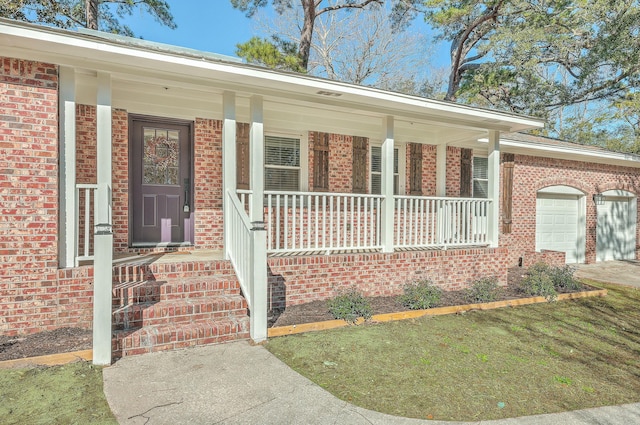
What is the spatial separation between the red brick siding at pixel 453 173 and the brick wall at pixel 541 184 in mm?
1889

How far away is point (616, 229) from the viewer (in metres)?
12.0

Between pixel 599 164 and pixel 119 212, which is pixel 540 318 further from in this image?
pixel 599 164

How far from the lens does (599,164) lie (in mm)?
11344

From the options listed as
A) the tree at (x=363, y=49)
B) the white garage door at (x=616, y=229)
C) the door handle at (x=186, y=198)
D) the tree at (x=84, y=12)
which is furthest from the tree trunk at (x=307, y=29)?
the white garage door at (x=616, y=229)

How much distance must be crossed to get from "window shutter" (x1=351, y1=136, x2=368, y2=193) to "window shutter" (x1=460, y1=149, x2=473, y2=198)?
112 inches

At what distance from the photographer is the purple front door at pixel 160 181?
20.5 ft

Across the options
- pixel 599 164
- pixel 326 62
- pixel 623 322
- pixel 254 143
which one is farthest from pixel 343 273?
pixel 326 62

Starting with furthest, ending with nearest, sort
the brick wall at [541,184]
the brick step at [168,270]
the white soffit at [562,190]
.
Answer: the white soffit at [562,190] → the brick wall at [541,184] → the brick step at [168,270]

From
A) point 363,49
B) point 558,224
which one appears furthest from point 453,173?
point 363,49

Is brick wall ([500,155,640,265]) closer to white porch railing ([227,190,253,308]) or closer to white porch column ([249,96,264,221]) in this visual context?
white porch column ([249,96,264,221])

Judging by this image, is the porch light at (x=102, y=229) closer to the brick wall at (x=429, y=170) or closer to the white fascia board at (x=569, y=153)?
the brick wall at (x=429, y=170)

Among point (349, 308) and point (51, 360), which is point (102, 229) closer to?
point (51, 360)

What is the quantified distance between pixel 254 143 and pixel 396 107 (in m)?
2.47

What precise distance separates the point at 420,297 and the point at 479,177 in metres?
5.37
